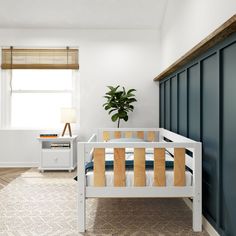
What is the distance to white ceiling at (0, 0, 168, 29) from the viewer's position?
428cm

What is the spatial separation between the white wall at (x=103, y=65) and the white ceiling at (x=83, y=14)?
0.12 m

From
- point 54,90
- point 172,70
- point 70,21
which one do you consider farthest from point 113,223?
point 70,21

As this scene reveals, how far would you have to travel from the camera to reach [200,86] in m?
2.42

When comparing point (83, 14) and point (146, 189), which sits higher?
point (83, 14)

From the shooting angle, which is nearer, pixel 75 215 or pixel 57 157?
pixel 75 215

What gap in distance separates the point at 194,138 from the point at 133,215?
3.04 ft

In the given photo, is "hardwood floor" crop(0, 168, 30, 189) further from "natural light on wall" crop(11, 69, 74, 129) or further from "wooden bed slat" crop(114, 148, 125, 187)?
"wooden bed slat" crop(114, 148, 125, 187)

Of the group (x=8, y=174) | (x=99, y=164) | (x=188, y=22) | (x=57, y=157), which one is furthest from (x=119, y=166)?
(x=8, y=174)

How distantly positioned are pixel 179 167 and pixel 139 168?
1.05ft

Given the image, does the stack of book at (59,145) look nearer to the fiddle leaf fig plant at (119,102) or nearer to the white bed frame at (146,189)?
the fiddle leaf fig plant at (119,102)

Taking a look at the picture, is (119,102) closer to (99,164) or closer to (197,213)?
(99,164)

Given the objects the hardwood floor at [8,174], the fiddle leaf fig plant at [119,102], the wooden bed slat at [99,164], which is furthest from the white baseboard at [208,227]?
the hardwood floor at [8,174]

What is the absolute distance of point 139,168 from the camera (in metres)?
2.18

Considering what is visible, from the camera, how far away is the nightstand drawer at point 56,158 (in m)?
4.40
